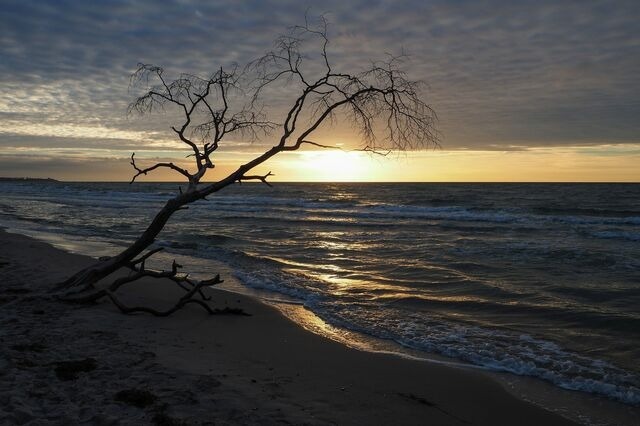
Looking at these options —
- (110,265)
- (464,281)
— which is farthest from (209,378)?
(464,281)

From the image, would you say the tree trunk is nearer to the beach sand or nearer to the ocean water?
the beach sand

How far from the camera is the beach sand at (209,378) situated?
4445 mm

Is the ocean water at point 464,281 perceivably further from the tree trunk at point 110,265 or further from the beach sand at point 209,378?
the tree trunk at point 110,265

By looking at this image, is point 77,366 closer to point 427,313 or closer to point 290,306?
Result: point 290,306

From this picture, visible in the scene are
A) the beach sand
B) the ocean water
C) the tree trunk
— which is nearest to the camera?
the beach sand

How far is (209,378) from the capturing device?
527 cm

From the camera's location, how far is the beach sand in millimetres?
4445

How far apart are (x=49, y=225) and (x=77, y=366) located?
22.7 m

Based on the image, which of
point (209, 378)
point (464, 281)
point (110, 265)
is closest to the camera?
point (209, 378)

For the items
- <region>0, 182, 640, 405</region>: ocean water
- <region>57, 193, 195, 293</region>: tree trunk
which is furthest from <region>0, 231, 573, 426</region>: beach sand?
<region>0, 182, 640, 405</region>: ocean water

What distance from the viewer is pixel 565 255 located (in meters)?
16.1

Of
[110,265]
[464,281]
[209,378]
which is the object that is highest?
[110,265]

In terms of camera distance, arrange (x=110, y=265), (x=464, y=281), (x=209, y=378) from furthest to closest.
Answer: (x=464, y=281), (x=110, y=265), (x=209, y=378)

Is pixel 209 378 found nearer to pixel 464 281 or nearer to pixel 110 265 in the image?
pixel 110 265
